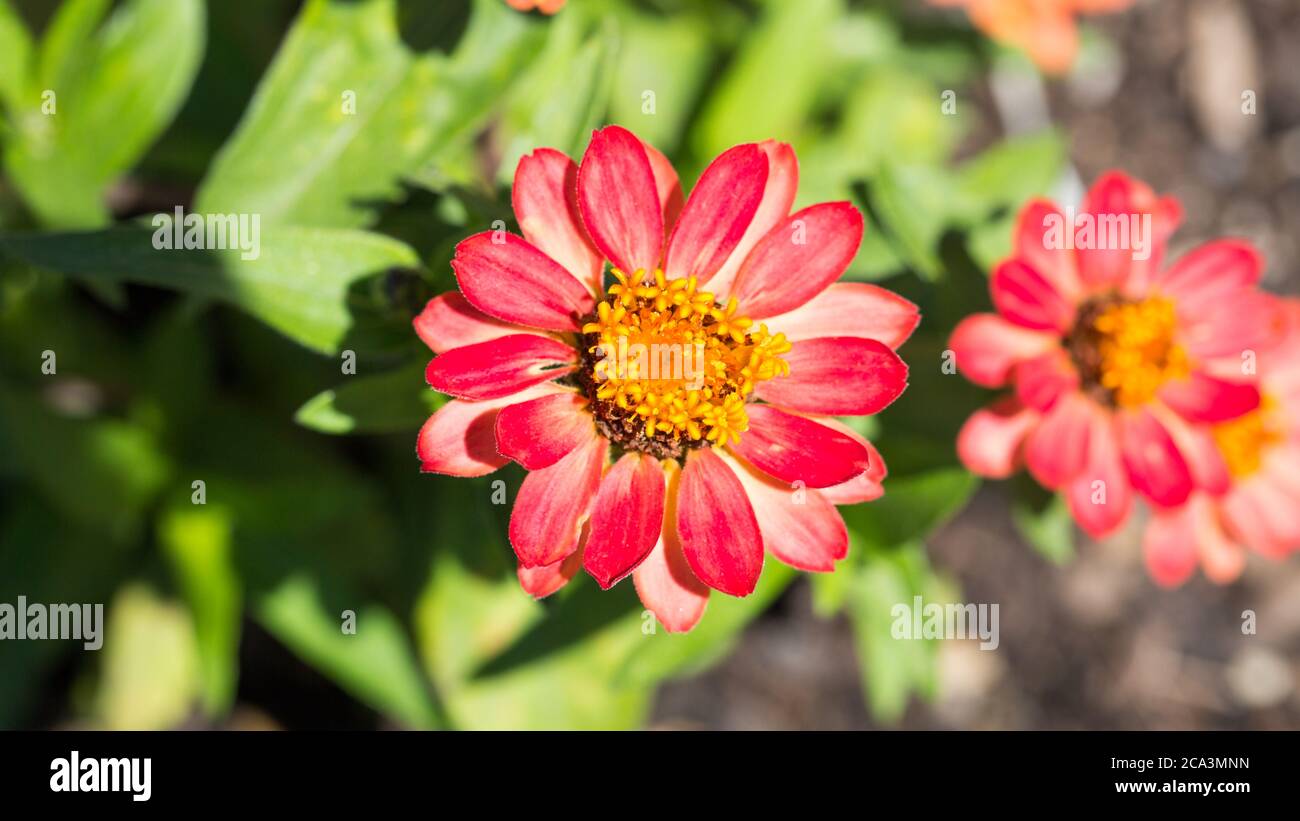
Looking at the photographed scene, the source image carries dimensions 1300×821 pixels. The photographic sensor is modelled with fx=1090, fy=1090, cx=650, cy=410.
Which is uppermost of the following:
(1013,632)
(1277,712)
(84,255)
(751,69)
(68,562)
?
(751,69)

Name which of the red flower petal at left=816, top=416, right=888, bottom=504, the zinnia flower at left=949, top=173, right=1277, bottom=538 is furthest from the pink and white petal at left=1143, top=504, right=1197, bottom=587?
the red flower petal at left=816, top=416, right=888, bottom=504

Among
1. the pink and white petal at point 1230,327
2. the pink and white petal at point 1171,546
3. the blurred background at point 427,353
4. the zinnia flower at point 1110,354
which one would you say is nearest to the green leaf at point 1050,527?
the blurred background at point 427,353

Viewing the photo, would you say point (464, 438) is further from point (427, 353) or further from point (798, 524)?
point (798, 524)

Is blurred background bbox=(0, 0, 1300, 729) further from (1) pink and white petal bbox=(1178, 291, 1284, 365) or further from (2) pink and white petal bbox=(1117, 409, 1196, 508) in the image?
(1) pink and white petal bbox=(1178, 291, 1284, 365)

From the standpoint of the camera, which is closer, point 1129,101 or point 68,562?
point 68,562

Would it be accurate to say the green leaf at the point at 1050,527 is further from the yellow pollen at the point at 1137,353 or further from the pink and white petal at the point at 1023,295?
the pink and white petal at the point at 1023,295
